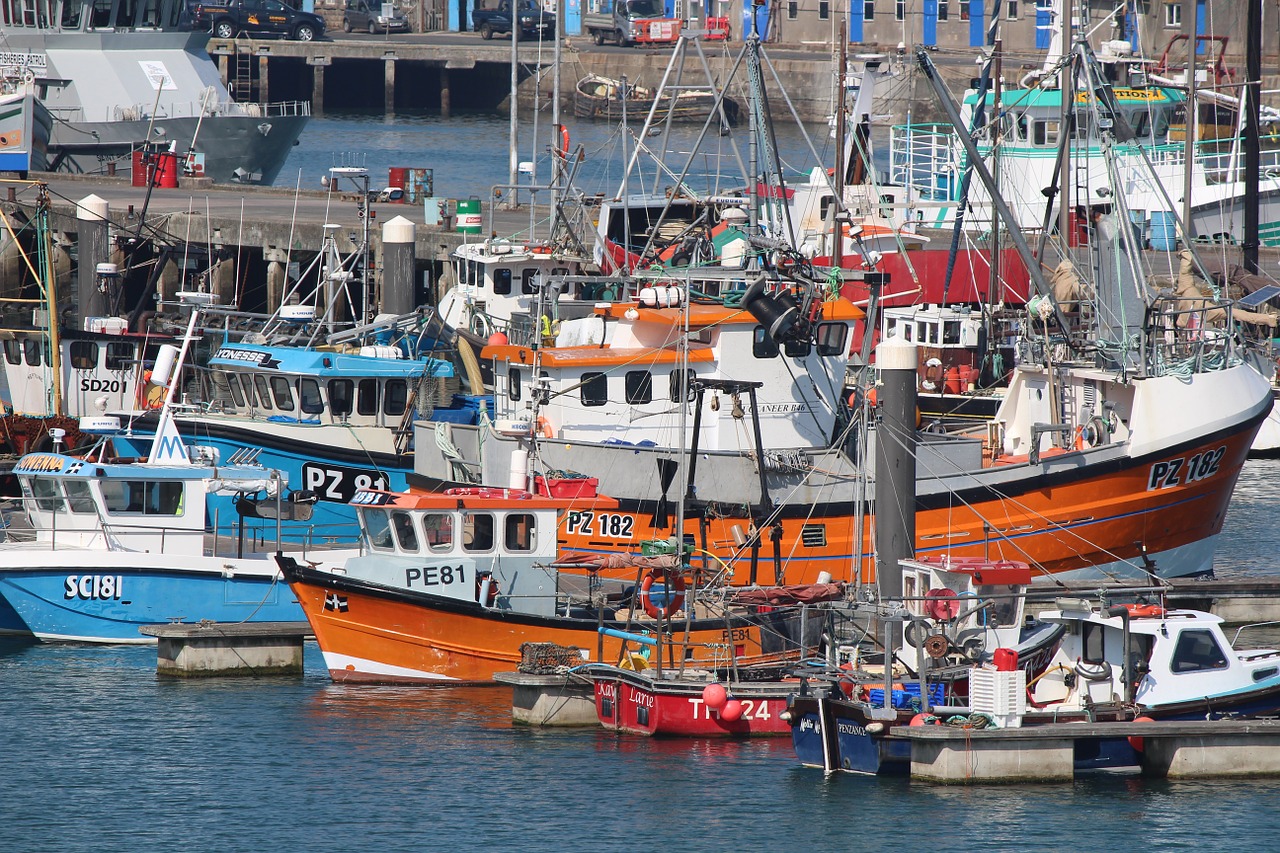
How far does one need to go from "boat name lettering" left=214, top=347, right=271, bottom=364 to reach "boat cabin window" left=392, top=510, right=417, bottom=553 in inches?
311

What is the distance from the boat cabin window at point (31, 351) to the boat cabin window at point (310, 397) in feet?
19.3

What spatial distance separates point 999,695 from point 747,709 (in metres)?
3.03

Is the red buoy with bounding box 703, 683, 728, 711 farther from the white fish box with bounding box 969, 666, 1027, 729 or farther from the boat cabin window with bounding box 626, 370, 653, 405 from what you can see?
the boat cabin window with bounding box 626, 370, 653, 405

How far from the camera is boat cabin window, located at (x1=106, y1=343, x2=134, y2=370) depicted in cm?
3134

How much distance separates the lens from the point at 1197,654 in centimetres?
1848

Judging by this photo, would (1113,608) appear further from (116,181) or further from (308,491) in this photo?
(116,181)

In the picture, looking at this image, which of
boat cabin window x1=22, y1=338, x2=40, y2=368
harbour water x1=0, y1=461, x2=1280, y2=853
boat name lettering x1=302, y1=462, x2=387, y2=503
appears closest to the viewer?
harbour water x1=0, y1=461, x2=1280, y2=853

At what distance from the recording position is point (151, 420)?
28.6m

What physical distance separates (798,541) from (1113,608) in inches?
223

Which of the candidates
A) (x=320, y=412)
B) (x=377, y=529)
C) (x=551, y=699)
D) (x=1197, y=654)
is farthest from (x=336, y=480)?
(x=1197, y=654)

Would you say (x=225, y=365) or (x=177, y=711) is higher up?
(x=225, y=365)

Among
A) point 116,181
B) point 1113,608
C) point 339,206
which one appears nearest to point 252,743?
point 1113,608

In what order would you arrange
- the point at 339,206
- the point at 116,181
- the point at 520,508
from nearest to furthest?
1. the point at 520,508
2. the point at 339,206
3. the point at 116,181

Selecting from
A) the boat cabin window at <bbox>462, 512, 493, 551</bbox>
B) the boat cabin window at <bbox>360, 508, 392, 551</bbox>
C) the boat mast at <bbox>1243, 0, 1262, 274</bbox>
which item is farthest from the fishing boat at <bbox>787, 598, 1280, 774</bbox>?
the boat mast at <bbox>1243, 0, 1262, 274</bbox>
